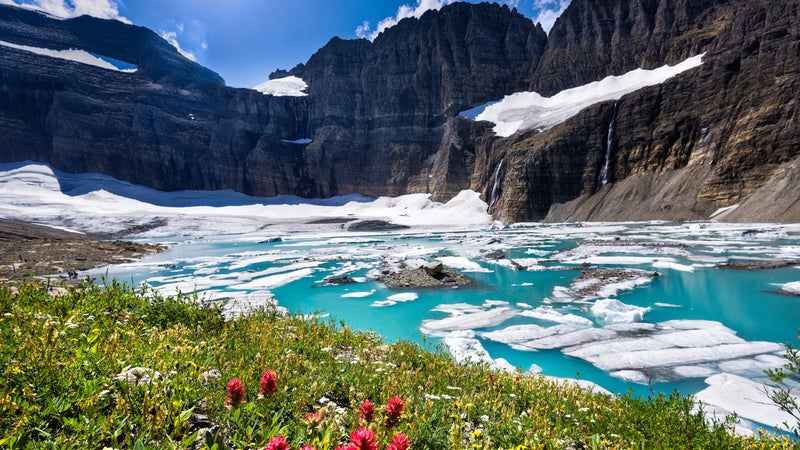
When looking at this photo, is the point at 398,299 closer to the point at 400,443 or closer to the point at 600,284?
the point at 600,284

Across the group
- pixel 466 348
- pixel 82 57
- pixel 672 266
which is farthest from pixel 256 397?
pixel 82 57

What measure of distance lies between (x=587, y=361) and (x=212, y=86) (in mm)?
163105

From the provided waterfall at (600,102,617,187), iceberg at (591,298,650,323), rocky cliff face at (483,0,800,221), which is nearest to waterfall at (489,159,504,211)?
rocky cliff face at (483,0,800,221)

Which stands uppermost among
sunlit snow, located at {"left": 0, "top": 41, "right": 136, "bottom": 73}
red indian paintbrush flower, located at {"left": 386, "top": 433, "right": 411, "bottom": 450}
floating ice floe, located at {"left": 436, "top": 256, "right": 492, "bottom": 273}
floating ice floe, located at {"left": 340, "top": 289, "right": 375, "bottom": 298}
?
sunlit snow, located at {"left": 0, "top": 41, "right": 136, "bottom": 73}

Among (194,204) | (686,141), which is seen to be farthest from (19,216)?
(686,141)

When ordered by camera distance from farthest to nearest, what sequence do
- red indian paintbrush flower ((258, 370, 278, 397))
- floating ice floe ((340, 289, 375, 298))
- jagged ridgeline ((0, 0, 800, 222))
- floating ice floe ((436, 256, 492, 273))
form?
jagged ridgeline ((0, 0, 800, 222)) < floating ice floe ((436, 256, 492, 273)) < floating ice floe ((340, 289, 375, 298)) < red indian paintbrush flower ((258, 370, 278, 397))

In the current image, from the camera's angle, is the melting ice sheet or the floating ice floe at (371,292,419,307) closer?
the melting ice sheet

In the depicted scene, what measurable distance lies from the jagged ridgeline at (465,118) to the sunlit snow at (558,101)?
4.66 feet

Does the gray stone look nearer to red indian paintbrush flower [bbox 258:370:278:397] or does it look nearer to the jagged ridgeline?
red indian paintbrush flower [bbox 258:370:278:397]

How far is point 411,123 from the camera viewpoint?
12938 cm

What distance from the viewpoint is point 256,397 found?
3.19 meters

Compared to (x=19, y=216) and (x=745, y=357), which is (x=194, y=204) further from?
(x=745, y=357)

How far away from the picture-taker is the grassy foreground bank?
7.57ft

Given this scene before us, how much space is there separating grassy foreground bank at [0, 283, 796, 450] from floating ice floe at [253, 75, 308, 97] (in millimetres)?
156847
